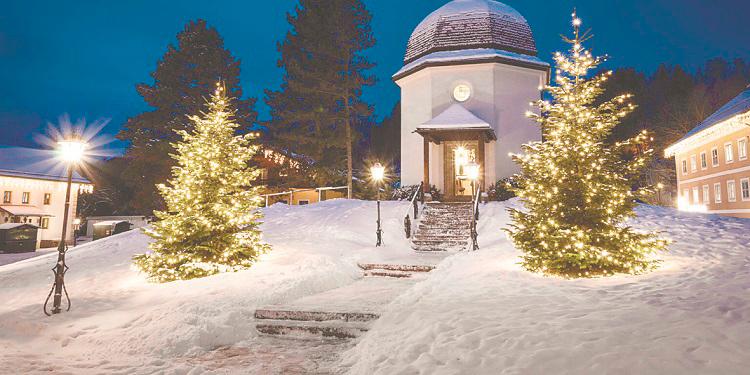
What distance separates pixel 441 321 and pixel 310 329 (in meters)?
2.52

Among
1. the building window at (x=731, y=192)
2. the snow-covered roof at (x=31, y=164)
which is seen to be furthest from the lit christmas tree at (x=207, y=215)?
the snow-covered roof at (x=31, y=164)

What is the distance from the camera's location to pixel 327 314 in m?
7.60

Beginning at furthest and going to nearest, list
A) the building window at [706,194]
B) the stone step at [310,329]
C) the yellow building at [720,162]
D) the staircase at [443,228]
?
the building window at [706,194] < the yellow building at [720,162] < the staircase at [443,228] < the stone step at [310,329]

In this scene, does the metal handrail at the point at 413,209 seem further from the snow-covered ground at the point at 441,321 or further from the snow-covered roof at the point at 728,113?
the snow-covered roof at the point at 728,113

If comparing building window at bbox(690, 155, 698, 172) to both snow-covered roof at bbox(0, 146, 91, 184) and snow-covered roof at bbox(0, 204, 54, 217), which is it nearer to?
snow-covered roof at bbox(0, 146, 91, 184)

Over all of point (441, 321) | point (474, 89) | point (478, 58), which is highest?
point (478, 58)

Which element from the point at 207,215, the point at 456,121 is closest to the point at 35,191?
the point at 207,215

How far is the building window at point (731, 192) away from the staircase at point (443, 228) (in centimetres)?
1941

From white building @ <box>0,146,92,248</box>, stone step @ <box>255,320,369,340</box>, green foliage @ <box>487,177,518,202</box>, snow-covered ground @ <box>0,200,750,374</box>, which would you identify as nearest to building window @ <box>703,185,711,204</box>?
green foliage @ <box>487,177,518,202</box>

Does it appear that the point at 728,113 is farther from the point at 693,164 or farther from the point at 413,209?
the point at 413,209

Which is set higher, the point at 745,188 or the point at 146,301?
the point at 745,188

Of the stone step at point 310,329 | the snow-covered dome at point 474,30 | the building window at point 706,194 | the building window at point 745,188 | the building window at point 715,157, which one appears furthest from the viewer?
the building window at point 706,194

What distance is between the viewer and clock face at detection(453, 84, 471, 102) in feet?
73.3

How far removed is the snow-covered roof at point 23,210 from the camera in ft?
104
